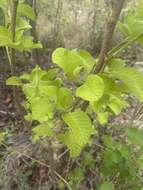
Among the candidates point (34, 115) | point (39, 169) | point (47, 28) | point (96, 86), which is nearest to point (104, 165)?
point (39, 169)

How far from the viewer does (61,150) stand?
10.1ft

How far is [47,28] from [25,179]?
90.2 inches

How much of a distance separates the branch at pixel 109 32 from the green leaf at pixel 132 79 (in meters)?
0.08

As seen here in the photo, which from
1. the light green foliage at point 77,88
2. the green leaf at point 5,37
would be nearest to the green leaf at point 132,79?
the light green foliage at point 77,88

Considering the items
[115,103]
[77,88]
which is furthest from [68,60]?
[115,103]

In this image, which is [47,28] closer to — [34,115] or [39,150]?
[39,150]

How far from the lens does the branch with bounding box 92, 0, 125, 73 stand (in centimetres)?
188

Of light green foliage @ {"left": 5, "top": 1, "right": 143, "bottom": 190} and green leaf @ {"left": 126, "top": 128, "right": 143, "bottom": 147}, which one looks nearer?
light green foliage @ {"left": 5, "top": 1, "right": 143, "bottom": 190}

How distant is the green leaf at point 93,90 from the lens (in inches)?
78.1

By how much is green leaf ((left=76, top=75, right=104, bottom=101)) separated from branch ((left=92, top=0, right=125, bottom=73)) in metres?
0.09

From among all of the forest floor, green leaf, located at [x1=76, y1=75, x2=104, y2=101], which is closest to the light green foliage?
green leaf, located at [x1=76, y1=75, x2=104, y2=101]

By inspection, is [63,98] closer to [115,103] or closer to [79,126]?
[79,126]

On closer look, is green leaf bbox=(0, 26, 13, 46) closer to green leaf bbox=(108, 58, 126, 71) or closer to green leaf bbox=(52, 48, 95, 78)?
green leaf bbox=(52, 48, 95, 78)

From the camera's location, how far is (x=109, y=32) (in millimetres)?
1950
